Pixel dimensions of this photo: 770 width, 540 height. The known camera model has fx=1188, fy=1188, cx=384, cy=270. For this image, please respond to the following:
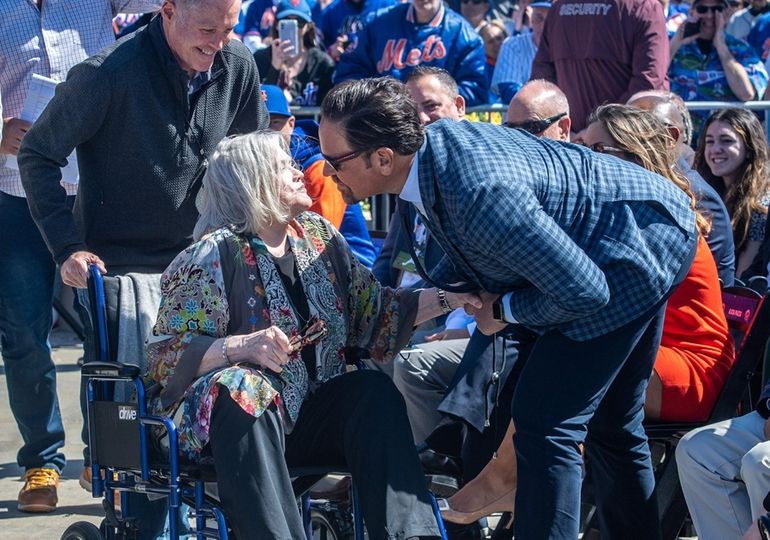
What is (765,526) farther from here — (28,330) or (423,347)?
(28,330)

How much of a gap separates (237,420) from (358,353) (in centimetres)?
61

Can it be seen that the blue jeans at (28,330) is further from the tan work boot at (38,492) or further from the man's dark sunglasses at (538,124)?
the man's dark sunglasses at (538,124)

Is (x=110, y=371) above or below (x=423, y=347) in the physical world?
above

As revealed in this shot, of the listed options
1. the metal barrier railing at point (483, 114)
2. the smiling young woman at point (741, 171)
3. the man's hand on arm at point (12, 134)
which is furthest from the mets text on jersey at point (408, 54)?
the man's hand on arm at point (12, 134)

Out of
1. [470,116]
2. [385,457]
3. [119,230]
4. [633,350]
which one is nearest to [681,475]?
[633,350]

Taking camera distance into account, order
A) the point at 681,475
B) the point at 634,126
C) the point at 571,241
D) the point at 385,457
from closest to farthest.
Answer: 1. the point at 571,241
2. the point at 385,457
3. the point at 681,475
4. the point at 634,126

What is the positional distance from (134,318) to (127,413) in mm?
398

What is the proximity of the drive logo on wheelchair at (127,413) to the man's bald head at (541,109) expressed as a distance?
7.07 ft

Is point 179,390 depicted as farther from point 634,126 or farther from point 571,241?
point 634,126

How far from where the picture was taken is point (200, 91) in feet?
14.1

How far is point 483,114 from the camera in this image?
7332mm

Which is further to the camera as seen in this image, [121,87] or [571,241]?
[121,87]

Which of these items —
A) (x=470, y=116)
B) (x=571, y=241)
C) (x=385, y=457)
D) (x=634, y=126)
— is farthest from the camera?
(x=470, y=116)

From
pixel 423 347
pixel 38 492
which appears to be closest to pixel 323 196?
pixel 423 347
